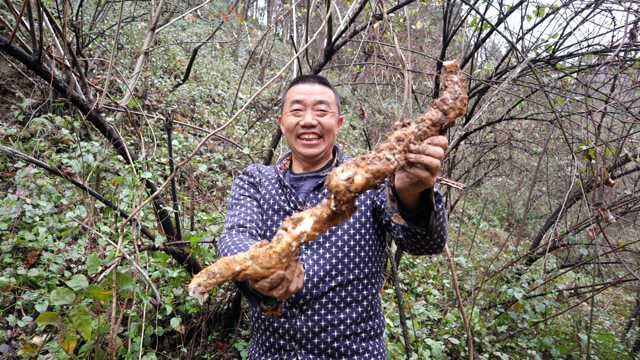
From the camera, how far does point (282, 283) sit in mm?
1049

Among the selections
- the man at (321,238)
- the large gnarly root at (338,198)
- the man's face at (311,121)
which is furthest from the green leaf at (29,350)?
the man's face at (311,121)

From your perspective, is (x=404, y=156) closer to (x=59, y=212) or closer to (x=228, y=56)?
(x=59, y=212)

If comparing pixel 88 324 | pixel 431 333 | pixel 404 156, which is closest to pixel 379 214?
pixel 404 156

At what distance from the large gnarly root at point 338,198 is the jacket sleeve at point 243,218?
9.0 inches

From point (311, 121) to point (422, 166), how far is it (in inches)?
22.2

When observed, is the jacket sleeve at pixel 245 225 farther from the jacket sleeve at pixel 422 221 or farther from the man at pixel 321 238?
the jacket sleeve at pixel 422 221

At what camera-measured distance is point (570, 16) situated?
270cm

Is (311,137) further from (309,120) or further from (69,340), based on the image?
(69,340)

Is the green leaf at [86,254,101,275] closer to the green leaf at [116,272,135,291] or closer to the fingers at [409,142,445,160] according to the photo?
the green leaf at [116,272,135,291]

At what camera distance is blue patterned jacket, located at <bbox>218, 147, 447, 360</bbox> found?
1448 mm

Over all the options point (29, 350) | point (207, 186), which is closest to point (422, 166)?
point (29, 350)

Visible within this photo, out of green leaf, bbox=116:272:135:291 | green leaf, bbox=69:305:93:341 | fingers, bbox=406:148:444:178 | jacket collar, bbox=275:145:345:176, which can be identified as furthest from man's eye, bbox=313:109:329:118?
green leaf, bbox=69:305:93:341

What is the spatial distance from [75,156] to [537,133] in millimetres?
4403

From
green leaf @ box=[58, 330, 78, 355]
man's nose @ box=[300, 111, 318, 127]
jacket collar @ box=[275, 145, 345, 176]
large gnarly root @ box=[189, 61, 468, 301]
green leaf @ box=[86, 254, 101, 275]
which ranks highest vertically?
man's nose @ box=[300, 111, 318, 127]
